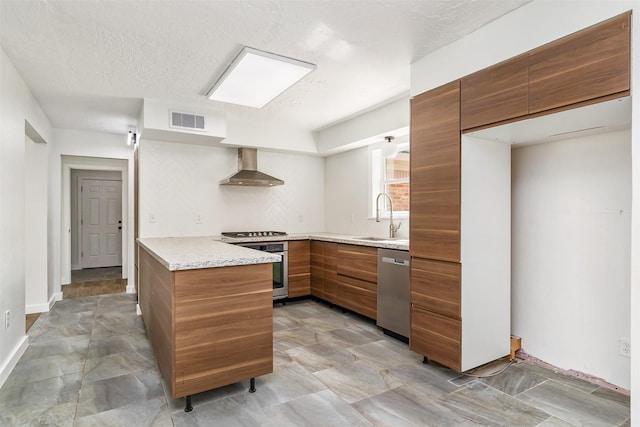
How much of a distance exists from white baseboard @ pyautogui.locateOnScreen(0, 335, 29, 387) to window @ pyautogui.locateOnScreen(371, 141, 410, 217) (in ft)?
12.3

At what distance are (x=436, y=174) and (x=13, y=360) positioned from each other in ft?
11.5

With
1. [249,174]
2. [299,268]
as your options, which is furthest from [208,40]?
[299,268]

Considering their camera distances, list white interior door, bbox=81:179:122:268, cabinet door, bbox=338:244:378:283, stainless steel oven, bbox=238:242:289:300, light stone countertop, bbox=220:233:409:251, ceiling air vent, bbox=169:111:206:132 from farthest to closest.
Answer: white interior door, bbox=81:179:122:268
stainless steel oven, bbox=238:242:289:300
ceiling air vent, bbox=169:111:206:132
cabinet door, bbox=338:244:378:283
light stone countertop, bbox=220:233:409:251

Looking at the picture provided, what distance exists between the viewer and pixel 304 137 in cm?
493

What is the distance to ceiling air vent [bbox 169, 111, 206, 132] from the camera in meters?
3.67

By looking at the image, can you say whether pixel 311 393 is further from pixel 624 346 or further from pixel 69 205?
pixel 69 205

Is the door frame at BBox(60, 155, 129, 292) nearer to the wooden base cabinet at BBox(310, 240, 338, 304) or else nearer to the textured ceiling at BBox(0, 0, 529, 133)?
the textured ceiling at BBox(0, 0, 529, 133)

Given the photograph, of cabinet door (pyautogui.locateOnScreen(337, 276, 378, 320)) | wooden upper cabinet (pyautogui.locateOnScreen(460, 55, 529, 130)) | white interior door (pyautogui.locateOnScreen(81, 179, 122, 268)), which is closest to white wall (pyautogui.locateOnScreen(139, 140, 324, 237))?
cabinet door (pyautogui.locateOnScreen(337, 276, 378, 320))

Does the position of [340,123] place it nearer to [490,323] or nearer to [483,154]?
[483,154]

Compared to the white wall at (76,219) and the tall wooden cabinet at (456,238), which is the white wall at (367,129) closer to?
the tall wooden cabinet at (456,238)

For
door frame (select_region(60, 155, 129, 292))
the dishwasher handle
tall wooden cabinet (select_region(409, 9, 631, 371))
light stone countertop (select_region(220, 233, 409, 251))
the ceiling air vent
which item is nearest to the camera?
tall wooden cabinet (select_region(409, 9, 631, 371))

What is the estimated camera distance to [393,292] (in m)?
3.22

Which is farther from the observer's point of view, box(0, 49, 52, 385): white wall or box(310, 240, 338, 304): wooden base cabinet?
box(310, 240, 338, 304): wooden base cabinet

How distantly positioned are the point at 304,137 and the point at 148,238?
244 centimetres
